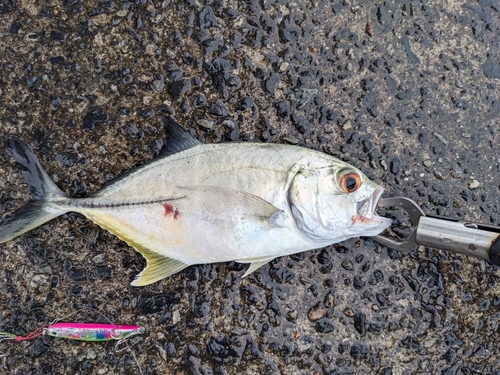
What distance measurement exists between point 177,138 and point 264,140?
51 centimetres

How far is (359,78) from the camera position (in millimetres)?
2541

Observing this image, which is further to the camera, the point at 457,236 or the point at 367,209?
the point at 367,209

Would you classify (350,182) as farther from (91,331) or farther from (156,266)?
(91,331)

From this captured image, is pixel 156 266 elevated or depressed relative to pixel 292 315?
elevated

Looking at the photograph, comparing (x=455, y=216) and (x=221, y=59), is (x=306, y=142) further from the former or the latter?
(x=455, y=216)

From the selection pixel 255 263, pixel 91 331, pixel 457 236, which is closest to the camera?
pixel 457 236

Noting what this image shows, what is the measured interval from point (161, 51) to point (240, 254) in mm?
1297

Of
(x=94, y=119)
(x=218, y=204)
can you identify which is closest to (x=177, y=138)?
(x=218, y=204)

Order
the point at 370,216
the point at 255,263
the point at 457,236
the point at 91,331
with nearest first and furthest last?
the point at 457,236 < the point at 370,216 < the point at 255,263 < the point at 91,331

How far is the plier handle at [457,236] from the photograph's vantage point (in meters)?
2.01

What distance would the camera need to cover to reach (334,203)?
7.00 feet

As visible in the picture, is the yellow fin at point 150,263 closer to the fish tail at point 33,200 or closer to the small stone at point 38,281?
the fish tail at point 33,200

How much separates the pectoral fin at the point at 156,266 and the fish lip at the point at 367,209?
992 millimetres

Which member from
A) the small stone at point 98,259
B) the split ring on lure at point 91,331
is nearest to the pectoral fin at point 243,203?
the small stone at point 98,259
